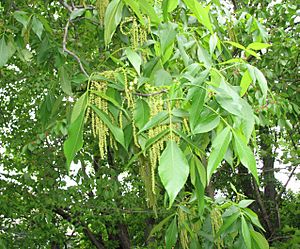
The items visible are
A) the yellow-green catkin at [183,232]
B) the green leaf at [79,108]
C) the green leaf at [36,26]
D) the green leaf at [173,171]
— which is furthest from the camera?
the yellow-green catkin at [183,232]

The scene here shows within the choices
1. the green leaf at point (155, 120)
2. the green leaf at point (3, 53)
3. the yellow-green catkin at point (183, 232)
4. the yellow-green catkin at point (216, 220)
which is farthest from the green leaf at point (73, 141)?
the yellow-green catkin at point (216, 220)

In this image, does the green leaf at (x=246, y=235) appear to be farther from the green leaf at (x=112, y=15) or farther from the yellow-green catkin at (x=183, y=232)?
the green leaf at (x=112, y=15)

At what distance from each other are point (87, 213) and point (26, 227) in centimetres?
79

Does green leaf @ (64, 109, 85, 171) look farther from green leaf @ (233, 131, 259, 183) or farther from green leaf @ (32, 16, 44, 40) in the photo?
green leaf @ (32, 16, 44, 40)

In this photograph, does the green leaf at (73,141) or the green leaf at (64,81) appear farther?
the green leaf at (64,81)

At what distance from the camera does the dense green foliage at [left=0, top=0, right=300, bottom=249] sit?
1143mm

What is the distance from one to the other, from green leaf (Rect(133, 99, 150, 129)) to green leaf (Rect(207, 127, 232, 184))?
0.23 m

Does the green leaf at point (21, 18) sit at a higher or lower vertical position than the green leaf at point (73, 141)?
higher

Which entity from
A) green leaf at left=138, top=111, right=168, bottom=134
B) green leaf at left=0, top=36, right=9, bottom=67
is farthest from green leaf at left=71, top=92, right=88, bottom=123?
green leaf at left=0, top=36, right=9, bottom=67

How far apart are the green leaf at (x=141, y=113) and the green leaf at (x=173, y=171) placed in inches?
7.9

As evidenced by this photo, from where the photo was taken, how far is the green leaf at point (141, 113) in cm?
120

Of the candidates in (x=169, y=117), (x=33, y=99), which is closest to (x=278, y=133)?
(x=33, y=99)

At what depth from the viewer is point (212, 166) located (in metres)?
1.02

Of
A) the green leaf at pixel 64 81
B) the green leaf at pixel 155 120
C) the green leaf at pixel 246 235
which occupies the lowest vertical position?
the green leaf at pixel 246 235
